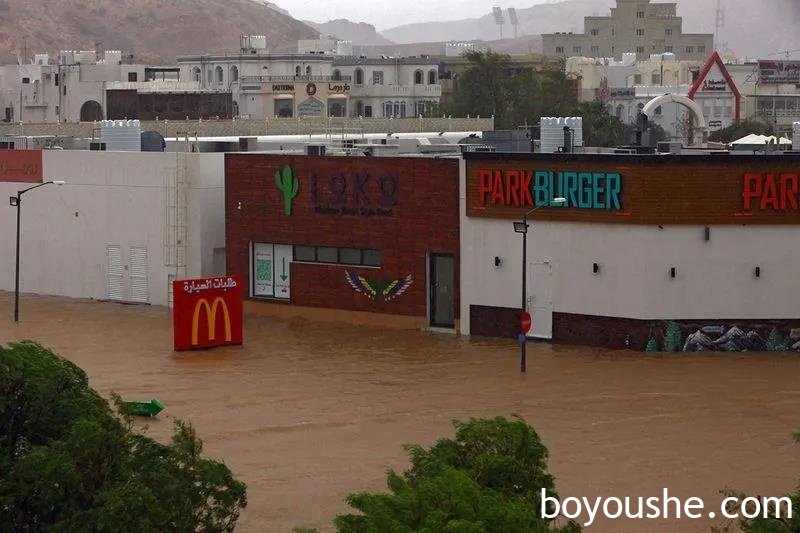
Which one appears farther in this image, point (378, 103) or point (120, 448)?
point (378, 103)

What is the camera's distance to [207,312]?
44.6 metres

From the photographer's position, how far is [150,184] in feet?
176

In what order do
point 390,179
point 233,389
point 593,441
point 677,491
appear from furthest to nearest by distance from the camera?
point 390,179, point 233,389, point 593,441, point 677,491

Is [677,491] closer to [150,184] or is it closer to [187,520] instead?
[187,520]

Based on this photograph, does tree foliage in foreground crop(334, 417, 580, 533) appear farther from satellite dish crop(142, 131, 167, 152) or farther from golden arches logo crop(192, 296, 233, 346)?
satellite dish crop(142, 131, 167, 152)

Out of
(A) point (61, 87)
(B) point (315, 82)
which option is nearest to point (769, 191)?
(A) point (61, 87)

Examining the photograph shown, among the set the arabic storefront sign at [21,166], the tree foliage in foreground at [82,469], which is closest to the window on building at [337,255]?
the arabic storefront sign at [21,166]

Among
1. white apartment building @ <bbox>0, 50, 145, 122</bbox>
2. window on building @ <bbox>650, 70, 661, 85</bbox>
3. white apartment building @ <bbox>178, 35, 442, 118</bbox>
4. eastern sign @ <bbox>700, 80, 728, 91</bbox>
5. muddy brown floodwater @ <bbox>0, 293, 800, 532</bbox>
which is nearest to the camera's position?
muddy brown floodwater @ <bbox>0, 293, 800, 532</bbox>

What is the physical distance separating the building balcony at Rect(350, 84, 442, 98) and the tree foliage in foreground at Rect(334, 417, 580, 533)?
4568 inches

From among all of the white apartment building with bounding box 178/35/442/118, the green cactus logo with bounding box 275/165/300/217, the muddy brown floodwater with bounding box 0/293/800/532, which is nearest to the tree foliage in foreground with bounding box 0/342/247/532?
the muddy brown floodwater with bounding box 0/293/800/532

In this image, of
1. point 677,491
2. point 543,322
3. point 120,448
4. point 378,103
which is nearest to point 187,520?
point 120,448

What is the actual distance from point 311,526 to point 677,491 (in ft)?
20.1

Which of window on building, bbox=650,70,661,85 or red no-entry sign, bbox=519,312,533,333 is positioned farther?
window on building, bbox=650,70,661,85

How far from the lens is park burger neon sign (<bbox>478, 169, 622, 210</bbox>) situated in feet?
144
